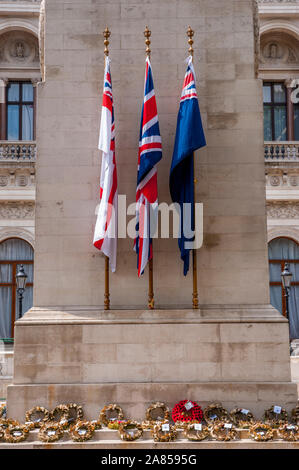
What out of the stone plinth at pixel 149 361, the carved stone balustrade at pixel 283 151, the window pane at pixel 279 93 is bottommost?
the stone plinth at pixel 149 361

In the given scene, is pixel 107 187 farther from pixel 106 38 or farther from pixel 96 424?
pixel 96 424

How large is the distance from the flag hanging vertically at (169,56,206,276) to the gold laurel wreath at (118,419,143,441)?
9.36ft

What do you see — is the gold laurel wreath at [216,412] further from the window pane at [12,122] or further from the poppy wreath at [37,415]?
the window pane at [12,122]

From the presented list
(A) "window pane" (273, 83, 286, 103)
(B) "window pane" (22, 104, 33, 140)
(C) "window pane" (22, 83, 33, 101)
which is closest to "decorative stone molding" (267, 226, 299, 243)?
(A) "window pane" (273, 83, 286, 103)

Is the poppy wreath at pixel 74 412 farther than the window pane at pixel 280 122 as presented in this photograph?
No

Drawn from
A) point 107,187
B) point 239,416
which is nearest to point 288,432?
point 239,416

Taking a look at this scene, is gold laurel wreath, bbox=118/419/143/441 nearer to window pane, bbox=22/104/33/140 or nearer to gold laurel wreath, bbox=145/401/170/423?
gold laurel wreath, bbox=145/401/170/423

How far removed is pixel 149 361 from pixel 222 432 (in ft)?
6.24

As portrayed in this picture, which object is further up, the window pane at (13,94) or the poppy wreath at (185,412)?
the window pane at (13,94)

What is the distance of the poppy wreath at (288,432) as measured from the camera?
10.9 meters

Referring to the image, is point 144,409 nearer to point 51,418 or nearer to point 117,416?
point 117,416

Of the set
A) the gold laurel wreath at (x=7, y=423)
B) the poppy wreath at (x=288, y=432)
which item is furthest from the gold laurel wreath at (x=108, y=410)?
the poppy wreath at (x=288, y=432)

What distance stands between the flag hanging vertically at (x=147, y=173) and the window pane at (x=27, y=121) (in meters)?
21.9

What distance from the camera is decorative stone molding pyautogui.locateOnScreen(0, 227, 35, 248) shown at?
30.8 meters
